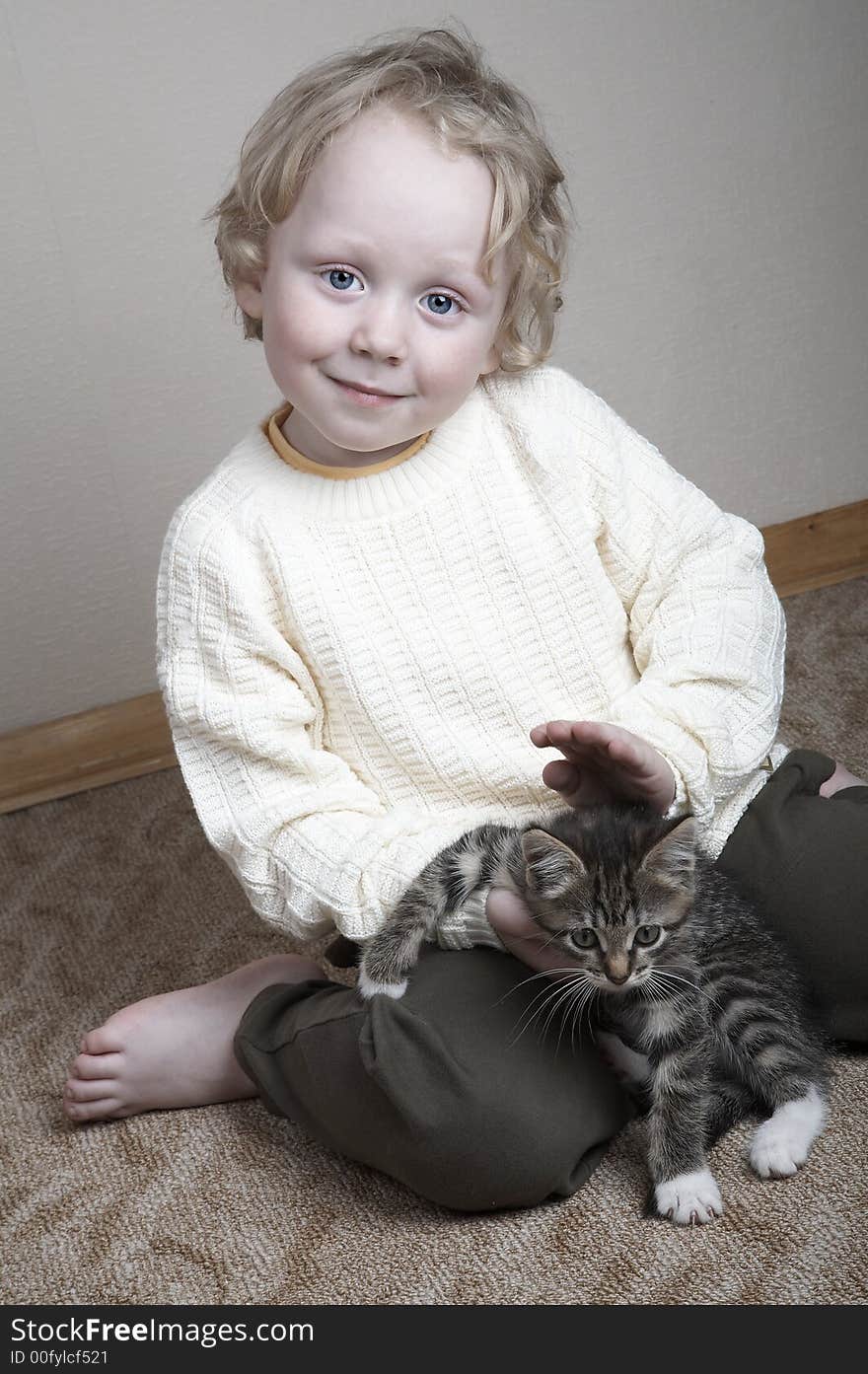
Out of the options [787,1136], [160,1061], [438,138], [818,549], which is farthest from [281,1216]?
[818,549]

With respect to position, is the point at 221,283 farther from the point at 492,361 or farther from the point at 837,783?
the point at 837,783

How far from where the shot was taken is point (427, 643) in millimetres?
1291

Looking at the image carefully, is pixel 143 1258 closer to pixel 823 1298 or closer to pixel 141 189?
pixel 823 1298

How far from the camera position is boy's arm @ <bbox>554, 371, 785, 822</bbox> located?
1.25 m

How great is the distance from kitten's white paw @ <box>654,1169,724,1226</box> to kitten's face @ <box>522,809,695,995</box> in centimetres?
16

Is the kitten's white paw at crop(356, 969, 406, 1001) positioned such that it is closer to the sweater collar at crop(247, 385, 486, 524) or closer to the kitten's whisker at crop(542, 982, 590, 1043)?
the kitten's whisker at crop(542, 982, 590, 1043)

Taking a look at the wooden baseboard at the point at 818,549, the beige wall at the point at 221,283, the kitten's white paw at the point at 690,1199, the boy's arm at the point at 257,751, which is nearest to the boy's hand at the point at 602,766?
the boy's arm at the point at 257,751

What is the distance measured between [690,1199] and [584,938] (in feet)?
0.73

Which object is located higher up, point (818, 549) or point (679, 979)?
point (679, 979)

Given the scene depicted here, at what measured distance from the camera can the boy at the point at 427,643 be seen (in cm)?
116

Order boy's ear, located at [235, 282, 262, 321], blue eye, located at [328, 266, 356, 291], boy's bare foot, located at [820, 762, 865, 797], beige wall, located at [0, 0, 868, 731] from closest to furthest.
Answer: blue eye, located at [328, 266, 356, 291] → boy's ear, located at [235, 282, 262, 321] → boy's bare foot, located at [820, 762, 865, 797] → beige wall, located at [0, 0, 868, 731]

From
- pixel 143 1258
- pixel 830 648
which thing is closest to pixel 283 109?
pixel 143 1258

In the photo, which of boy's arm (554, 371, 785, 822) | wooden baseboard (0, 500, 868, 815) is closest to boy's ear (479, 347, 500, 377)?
boy's arm (554, 371, 785, 822)

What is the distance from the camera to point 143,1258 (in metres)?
1.17
